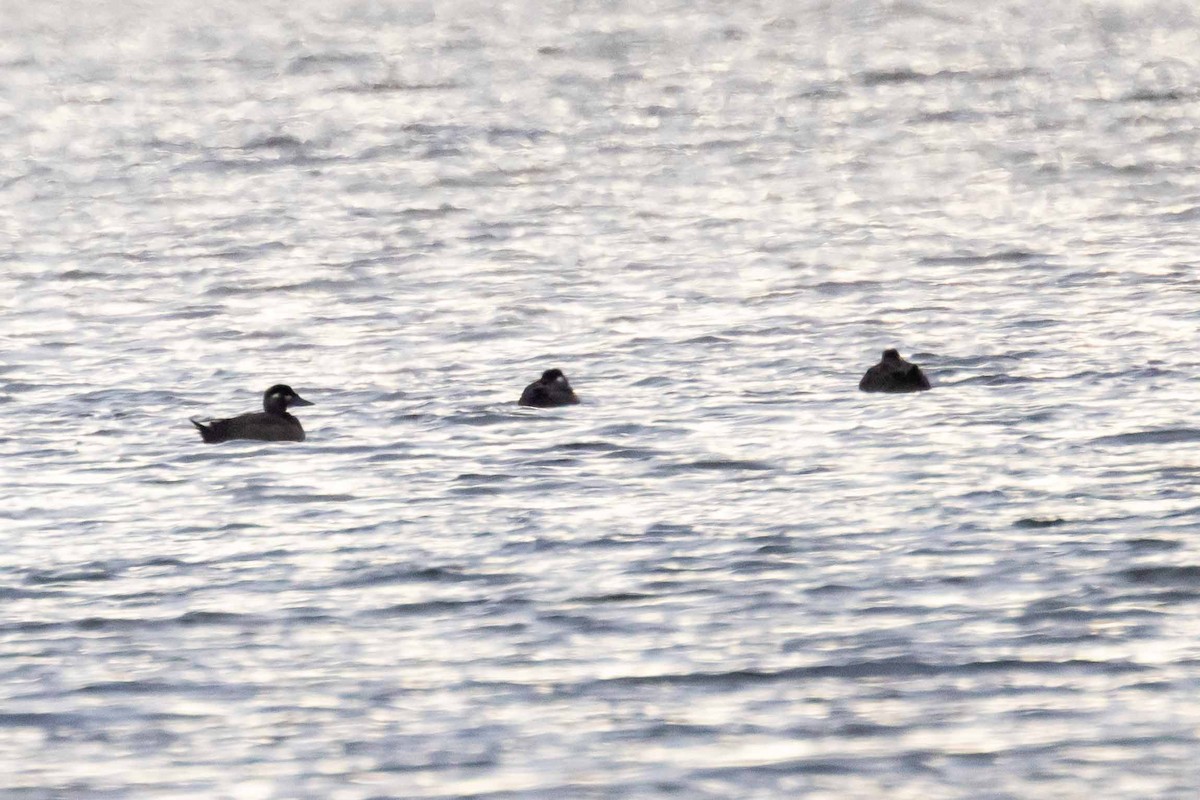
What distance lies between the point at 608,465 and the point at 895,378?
10.2ft

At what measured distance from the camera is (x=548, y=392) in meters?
19.9

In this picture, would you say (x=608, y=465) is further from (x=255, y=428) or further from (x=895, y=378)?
(x=895, y=378)

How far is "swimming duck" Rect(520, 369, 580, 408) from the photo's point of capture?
19.9m

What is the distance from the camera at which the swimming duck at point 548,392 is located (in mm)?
19859

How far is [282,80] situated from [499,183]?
1911 cm

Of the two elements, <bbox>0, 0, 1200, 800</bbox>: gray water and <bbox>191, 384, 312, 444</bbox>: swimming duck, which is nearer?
<bbox>0, 0, 1200, 800</bbox>: gray water

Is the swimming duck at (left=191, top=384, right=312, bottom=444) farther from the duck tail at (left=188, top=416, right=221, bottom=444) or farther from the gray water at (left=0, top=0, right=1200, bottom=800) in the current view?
the gray water at (left=0, top=0, right=1200, bottom=800)

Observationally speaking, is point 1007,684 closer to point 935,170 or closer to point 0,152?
point 935,170

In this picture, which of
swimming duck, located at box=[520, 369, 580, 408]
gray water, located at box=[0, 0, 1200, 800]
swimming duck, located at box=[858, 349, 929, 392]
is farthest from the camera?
swimming duck, located at box=[858, 349, 929, 392]

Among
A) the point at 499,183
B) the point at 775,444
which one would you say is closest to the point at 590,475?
the point at 775,444

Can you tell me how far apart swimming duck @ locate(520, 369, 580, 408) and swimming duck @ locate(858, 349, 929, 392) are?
92.8 inches

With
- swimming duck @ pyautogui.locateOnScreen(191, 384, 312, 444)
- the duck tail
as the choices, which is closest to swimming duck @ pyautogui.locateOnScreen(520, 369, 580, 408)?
swimming duck @ pyautogui.locateOnScreen(191, 384, 312, 444)

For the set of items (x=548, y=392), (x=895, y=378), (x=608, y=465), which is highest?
(x=548, y=392)

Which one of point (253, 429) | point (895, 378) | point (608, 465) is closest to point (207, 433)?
point (253, 429)
